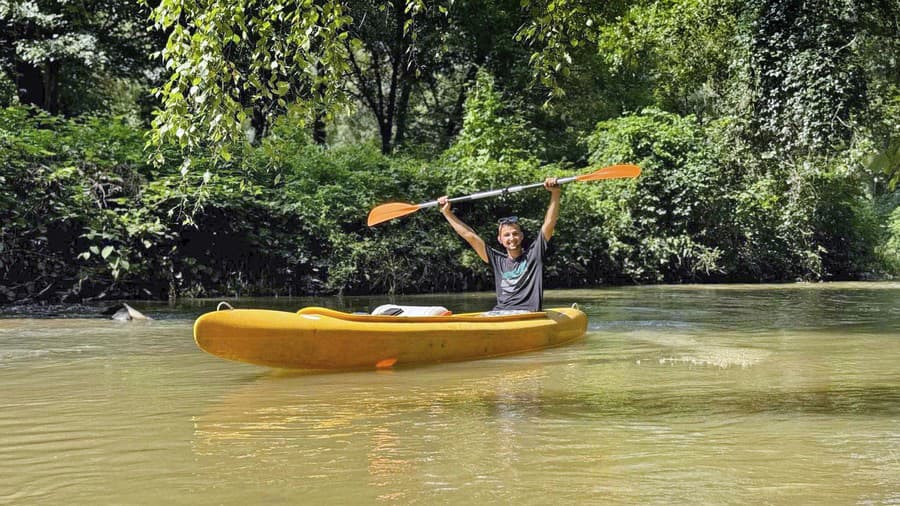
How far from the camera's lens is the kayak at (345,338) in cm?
582

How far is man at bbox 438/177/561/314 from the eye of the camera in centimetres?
773

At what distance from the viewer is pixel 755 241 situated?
19.8 metres

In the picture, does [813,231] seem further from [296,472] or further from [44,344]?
[296,472]

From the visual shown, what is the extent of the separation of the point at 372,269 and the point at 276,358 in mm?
9272

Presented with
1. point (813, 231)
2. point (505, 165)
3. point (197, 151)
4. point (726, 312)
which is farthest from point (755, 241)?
point (197, 151)

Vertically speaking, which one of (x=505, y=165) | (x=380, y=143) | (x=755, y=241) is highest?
(x=380, y=143)

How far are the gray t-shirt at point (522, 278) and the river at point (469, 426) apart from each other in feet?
1.66

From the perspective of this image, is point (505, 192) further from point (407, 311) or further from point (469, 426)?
point (469, 426)

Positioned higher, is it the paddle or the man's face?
the paddle

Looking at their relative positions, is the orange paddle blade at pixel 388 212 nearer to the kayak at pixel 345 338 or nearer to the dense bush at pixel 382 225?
the dense bush at pixel 382 225

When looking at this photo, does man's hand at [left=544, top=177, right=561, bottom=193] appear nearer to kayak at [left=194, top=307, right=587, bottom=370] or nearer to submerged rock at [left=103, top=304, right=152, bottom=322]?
kayak at [left=194, top=307, right=587, bottom=370]

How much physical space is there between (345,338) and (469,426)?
6.66 feet

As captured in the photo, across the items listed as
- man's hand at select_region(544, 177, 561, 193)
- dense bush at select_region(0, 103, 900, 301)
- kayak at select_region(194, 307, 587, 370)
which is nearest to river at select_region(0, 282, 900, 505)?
kayak at select_region(194, 307, 587, 370)

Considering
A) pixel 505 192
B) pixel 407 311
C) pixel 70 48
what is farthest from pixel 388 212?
pixel 70 48
